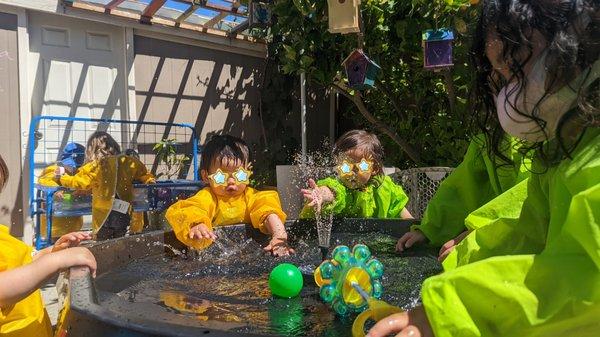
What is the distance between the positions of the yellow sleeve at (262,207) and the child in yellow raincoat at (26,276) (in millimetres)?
889

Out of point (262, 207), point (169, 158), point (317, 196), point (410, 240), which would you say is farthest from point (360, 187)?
point (169, 158)

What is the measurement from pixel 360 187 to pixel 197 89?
140 inches

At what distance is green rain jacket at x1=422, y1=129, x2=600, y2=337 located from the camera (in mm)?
745

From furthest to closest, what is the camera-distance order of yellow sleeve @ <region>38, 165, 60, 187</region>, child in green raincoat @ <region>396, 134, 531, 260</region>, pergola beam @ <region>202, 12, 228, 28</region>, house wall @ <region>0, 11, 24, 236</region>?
pergola beam @ <region>202, 12, 228, 28</region> → house wall @ <region>0, 11, 24, 236</region> → yellow sleeve @ <region>38, 165, 60, 187</region> → child in green raincoat @ <region>396, 134, 531, 260</region>

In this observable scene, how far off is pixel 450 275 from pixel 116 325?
0.50 meters

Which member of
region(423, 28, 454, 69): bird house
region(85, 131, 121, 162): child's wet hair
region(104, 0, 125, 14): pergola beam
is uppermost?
region(104, 0, 125, 14): pergola beam

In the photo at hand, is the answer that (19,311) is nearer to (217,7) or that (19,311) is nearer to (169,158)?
(169,158)

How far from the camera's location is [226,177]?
268 cm

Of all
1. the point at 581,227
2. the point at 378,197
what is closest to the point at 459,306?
the point at 581,227

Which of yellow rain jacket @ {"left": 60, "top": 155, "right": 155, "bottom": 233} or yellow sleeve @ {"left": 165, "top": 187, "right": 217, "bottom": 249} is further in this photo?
yellow rain jacket @ {"left": 60, "top": 155, "right": 155, "bottom": 233}

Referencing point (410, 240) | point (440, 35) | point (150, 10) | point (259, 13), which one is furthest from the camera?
point (150, 10)

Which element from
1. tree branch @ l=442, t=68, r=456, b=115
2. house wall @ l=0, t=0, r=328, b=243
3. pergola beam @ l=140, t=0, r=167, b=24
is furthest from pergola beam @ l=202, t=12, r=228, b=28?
tree branch @ l=442, t=68, r=456, b=115

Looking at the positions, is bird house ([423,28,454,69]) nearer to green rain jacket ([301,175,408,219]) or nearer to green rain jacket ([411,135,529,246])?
green rain jacket ([301,175,408,219])

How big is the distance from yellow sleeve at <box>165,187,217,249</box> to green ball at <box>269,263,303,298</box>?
65 centimetres
